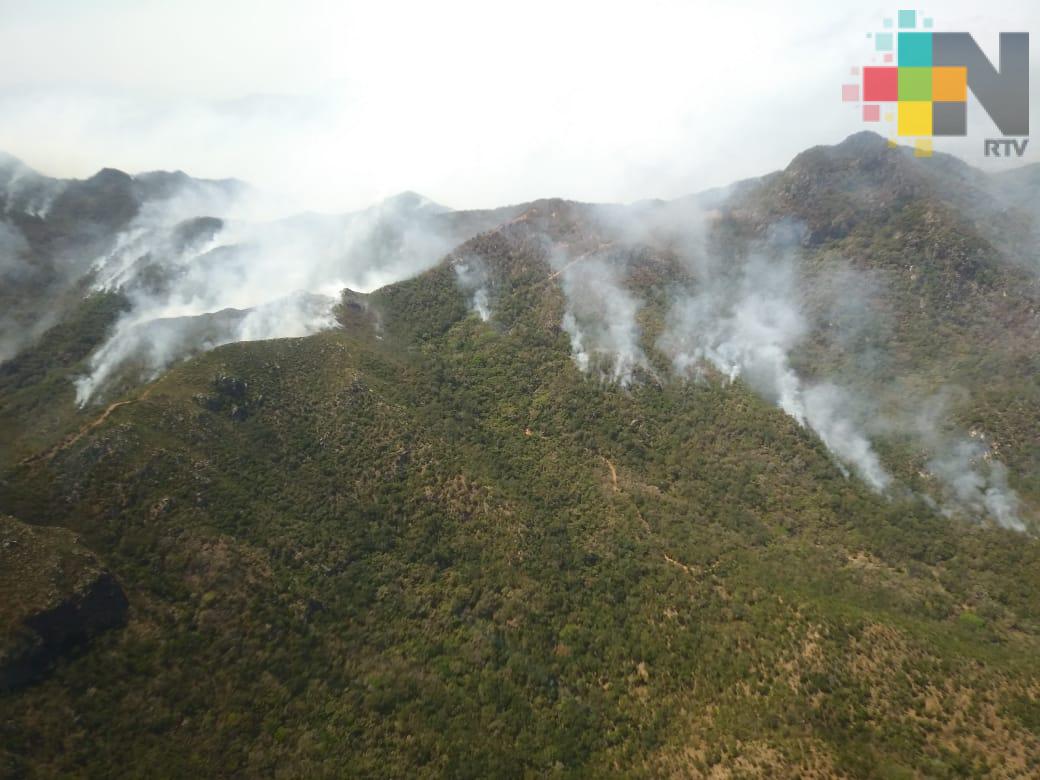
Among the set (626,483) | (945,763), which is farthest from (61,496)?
(945,763)

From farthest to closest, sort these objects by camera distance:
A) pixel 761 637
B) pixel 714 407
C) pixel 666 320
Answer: pixel 666 320, pixel 714 407, pixel 761 637

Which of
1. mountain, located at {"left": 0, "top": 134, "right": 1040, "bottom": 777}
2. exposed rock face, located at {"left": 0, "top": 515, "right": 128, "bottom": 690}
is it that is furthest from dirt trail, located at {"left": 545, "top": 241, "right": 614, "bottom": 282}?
exposed rock face, located at {"left": 0, "top": 515, "right": 128, "bottom": 690}

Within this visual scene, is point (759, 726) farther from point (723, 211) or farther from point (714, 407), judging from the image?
point (723, 211)

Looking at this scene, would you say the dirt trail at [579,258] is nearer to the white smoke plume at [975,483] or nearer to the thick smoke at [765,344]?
the thick smoke at [765,344]

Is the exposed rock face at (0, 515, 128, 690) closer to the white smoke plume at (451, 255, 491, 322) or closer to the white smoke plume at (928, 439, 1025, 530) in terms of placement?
the white smoke plume at (451, 255, 491, 322)

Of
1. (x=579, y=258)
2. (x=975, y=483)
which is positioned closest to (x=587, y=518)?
(x=975, y=483)

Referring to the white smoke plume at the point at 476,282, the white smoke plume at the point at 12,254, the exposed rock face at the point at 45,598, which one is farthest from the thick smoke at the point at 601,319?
the white smoke plume at the point at 12,254
